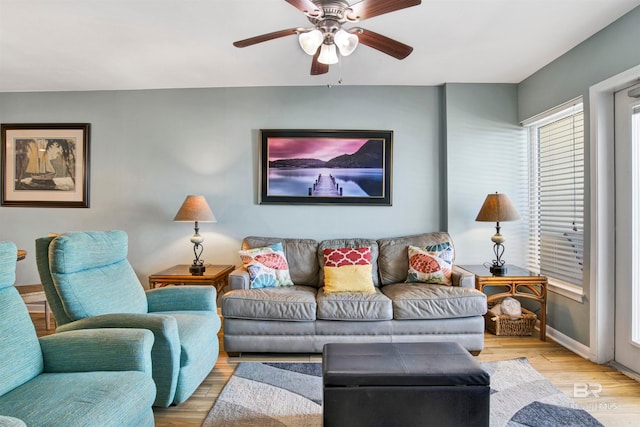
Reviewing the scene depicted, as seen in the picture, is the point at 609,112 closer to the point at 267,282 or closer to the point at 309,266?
the point at 309,266

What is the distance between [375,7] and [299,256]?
2.31 m

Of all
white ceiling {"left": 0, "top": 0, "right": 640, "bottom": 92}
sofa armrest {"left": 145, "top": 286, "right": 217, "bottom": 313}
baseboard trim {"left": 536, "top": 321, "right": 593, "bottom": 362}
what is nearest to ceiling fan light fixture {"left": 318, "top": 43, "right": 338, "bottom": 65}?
white ceiling {"left": 0, "top": 0, "right": 640, "bottom": 92}

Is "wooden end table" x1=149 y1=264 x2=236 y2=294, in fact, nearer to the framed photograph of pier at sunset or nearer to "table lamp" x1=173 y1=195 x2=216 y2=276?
"table lamp" x1=173 y1=195 x2=216 y2=276

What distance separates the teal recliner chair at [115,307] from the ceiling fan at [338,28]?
1.56 m

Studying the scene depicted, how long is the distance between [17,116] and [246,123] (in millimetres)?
2583

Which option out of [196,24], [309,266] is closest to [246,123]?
[196,24]

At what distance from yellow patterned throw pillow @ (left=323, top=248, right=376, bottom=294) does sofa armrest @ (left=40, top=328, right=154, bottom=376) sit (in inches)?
64.6

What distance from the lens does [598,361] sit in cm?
264

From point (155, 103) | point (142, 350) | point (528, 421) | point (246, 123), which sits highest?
point (155, 103)

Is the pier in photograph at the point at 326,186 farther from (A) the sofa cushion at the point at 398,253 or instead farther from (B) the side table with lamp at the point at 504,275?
(B) the side table with lamp at the point at 504,275

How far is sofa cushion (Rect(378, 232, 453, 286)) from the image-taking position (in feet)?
11.2

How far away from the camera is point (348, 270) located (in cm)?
311

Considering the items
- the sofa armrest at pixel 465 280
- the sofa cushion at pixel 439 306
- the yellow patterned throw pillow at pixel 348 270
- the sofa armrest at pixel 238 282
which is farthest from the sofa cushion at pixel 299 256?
the sofa armrest at pixel 465 280

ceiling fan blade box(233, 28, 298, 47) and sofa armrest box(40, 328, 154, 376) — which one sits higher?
ceiling fan blade box(233, 28, 298, 47)
